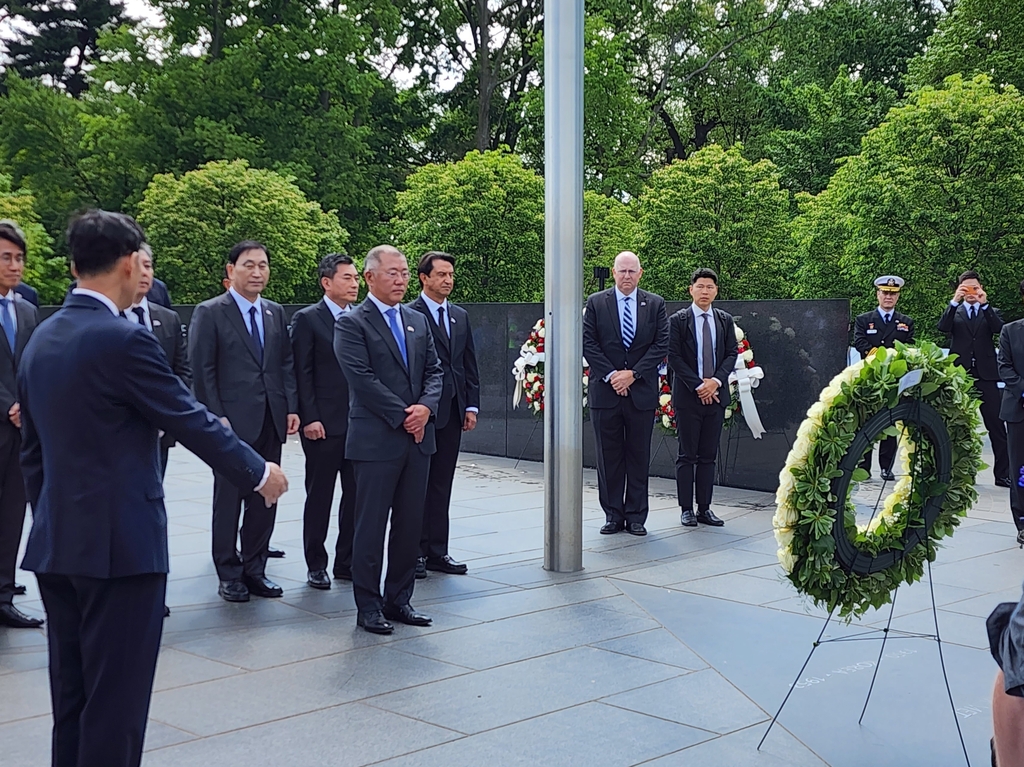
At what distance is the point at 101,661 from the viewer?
3520mm

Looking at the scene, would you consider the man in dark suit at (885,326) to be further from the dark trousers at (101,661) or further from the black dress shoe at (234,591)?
the dark trousers at (101,661)

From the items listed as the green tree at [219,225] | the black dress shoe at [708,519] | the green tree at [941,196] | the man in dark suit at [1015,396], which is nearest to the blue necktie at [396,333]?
the black dress shoe at [708,519]

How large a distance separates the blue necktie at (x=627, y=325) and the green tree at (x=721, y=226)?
39.1 ft

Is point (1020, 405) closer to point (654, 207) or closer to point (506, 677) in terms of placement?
point (506, 677)

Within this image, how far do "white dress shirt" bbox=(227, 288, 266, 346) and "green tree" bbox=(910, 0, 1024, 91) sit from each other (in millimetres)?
23278

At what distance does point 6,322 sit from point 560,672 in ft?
12.0

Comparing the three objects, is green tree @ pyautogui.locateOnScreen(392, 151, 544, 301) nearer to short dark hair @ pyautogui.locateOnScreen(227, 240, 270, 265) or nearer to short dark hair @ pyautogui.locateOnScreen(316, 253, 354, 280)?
short dark hair @ pyautogui.locateOnScreen(316, 253, 354, 280)

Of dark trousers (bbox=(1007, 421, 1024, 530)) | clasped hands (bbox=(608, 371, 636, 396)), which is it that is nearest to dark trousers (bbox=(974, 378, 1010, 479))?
dark trousers (bbox=(1007, 421, 1024, 530))

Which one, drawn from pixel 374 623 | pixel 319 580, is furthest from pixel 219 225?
pixel 374 623

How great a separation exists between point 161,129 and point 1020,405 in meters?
27.1

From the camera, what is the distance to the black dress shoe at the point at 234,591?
7.15 metres

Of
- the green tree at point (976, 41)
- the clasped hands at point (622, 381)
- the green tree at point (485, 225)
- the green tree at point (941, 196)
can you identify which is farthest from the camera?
the green tree at point (976, 41)

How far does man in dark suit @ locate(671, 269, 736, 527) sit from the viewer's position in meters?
9.80

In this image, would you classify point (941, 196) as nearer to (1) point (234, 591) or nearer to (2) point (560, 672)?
(1) point (234, 591)
